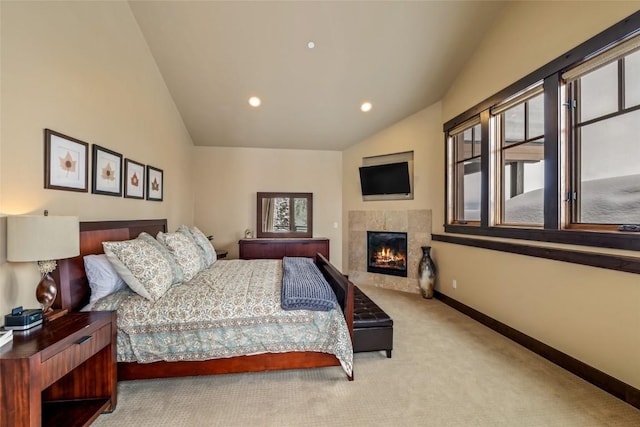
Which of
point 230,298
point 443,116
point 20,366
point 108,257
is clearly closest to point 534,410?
point 230,298

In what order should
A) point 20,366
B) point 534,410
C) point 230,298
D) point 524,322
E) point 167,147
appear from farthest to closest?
point 167,147 → point 524,322 → point 230,298 → point 534,410 → point 20,366

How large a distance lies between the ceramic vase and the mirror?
2289 millimetres

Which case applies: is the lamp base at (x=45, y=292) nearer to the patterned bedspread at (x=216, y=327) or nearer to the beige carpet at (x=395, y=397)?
the patterned bedspread at (x=216, y=327)

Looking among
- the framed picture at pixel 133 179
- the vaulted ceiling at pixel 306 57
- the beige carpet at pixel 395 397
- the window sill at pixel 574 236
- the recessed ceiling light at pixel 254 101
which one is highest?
the vaulted ceiling at pixel 306 57

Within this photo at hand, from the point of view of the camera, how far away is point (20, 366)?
1330 millimetres

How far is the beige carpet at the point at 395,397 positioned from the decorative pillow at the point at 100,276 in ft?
2.38

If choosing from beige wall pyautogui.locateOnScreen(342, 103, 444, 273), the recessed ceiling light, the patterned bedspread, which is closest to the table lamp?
the patterned bedspread

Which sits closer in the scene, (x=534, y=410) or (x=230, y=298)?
(x=534, y=410)

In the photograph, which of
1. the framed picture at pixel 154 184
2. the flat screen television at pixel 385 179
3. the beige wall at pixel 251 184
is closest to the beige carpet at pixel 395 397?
the framed picture at pixel 154 184

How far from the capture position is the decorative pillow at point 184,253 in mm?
2779

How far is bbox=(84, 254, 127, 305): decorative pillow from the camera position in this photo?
7.28 ft

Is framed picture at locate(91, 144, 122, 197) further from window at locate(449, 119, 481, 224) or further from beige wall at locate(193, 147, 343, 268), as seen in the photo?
window at locate(449, 119, 481, 224)

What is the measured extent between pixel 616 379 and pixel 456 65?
3.69 m

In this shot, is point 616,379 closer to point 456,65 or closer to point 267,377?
point 267,377
